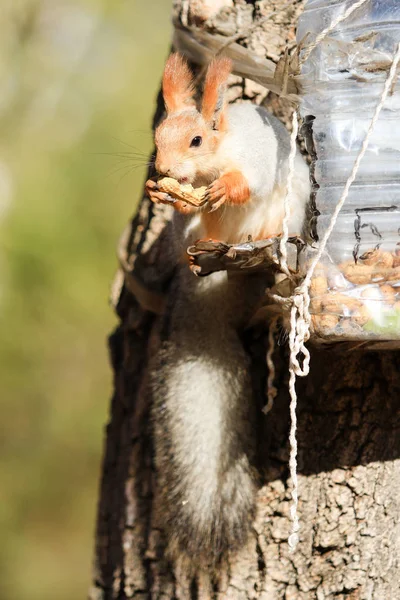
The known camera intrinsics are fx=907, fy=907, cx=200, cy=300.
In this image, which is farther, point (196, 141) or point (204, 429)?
point (204, 429)

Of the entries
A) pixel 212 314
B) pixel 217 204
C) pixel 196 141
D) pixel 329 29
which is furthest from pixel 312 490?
pixel 329 29

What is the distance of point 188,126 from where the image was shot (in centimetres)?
145

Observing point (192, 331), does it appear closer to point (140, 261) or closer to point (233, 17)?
point (140, 261)

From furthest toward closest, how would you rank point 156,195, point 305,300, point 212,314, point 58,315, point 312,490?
point 58,315
point 212,314
point 312,490
point 156,195
point 305,300

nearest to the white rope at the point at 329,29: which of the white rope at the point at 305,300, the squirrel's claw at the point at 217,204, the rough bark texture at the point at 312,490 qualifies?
the white rope at the point at 305,300

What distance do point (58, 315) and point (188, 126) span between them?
7.05 ft

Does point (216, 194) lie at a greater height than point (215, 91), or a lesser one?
lesser

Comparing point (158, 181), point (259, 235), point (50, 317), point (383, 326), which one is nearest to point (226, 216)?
point (259, 235)

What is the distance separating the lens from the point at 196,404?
64.6 inches

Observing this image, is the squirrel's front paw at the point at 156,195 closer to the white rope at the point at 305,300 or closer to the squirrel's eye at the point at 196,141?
the squirrel's eye at the point at 196,141

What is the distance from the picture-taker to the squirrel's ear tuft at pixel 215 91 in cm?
139

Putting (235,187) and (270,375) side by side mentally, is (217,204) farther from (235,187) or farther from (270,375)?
(270,375)

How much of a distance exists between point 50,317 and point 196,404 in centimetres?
195

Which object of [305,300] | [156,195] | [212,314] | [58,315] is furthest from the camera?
[58,315]
